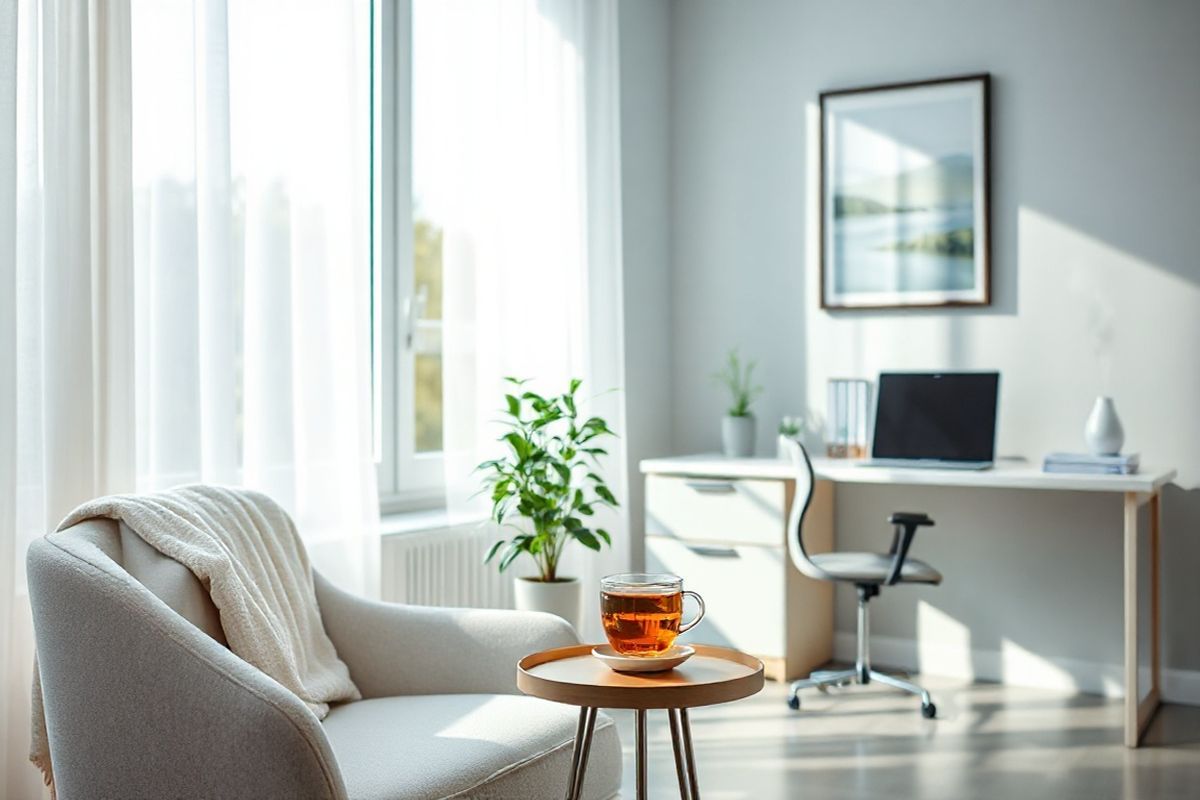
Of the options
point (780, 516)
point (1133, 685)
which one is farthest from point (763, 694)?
point (1133, 685)

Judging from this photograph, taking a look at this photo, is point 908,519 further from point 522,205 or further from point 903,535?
point 522,205

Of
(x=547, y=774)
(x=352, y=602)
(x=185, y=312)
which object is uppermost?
(x=185, y=312)

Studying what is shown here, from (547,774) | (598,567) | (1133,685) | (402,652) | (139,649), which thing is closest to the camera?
(139,649)

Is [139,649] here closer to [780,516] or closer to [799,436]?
[780,516]

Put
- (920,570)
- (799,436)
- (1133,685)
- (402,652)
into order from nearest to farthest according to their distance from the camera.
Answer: (402,652) → (1133,685) → (920,570) → (799,436)

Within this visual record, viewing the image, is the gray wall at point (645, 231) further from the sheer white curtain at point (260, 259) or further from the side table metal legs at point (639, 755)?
the side table metal legs at point (639, 755)

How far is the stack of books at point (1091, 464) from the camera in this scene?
11.7 ft

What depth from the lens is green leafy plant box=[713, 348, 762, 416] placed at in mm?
4680

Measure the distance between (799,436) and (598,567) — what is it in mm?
932

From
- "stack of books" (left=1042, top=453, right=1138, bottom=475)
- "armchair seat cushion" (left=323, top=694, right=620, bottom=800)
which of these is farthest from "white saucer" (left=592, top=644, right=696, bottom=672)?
"stack of books" (left=1042, top=453, right=1138, bottom=475)

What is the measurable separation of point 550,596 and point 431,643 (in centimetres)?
106

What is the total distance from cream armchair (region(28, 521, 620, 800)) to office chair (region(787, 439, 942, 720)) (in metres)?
1.49

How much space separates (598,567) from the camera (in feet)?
13.9

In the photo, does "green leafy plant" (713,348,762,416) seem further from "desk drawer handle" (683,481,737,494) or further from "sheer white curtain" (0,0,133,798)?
"sheer white curtain" (0,0,133,798)
